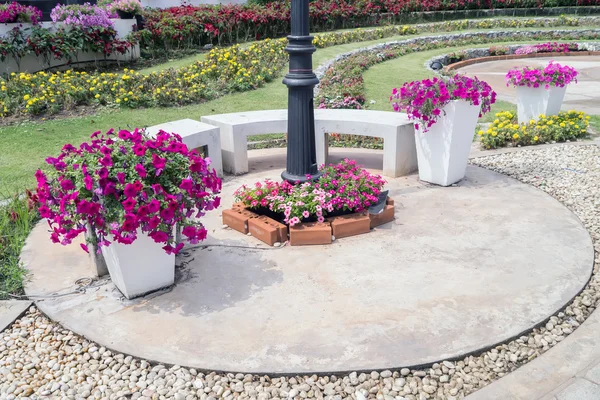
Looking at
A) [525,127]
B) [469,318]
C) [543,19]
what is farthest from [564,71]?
[543,19]

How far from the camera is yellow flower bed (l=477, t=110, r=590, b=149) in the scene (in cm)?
660

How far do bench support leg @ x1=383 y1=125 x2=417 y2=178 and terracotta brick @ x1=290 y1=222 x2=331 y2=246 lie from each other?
A: 167 centimetres

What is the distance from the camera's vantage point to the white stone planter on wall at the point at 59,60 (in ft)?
34.4

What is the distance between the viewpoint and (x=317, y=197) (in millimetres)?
4090

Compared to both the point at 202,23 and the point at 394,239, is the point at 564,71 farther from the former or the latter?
the point at 202,23

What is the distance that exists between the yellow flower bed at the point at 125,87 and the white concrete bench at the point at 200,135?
3.59m

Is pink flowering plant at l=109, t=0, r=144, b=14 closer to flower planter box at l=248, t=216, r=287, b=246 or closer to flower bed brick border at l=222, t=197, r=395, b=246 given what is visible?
flower bed brick border at l=222, t=197, r=395, b=246

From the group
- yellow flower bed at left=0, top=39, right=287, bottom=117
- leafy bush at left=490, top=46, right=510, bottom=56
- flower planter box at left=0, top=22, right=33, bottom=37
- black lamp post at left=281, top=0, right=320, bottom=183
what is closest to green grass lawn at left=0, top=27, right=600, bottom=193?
yellow flower bed at left=0, top=39, right=287, bottom=117

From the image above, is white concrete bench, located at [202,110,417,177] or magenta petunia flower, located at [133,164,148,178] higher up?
magenta petunia flower, located at [133,164,148,178]

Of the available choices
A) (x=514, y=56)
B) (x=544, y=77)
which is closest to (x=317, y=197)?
(x=544, y=77)

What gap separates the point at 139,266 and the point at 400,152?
3029mm

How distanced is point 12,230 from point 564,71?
6.46 metres

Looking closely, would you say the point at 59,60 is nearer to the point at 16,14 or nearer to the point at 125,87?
the point at 16,14

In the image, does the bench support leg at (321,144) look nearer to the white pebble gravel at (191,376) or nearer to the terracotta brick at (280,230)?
the terracotta brick at (280,230)
